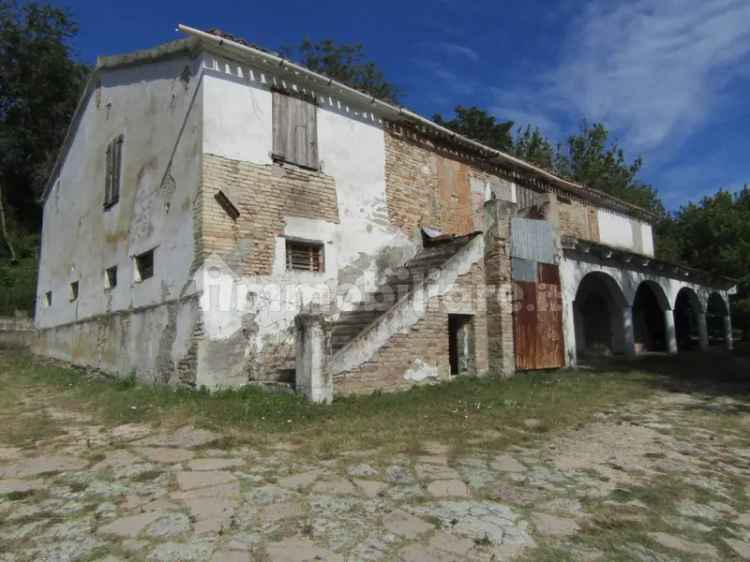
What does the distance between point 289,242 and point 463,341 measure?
396 centimetres

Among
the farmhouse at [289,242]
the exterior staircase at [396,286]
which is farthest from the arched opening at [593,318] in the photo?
the exterior staircase at [396,286]

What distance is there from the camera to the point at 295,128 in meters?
9.49

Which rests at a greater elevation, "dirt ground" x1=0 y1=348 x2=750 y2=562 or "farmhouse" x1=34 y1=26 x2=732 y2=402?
"farmhouse" x1=34 y1=26 x2=732 y2=402

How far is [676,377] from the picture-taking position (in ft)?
37.0

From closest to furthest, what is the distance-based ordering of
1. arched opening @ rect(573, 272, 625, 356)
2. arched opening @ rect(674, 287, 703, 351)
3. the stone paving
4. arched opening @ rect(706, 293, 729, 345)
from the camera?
the stone paving < arched opening @ rect(573, 272, 625, 356) < arched opening @ rect(706, 293, 729, 345) < arched opening @ rect(674, 287, 703, 351)

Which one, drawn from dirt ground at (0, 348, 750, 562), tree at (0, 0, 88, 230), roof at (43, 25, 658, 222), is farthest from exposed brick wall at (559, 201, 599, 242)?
tree at (0, 0, 88, 230)

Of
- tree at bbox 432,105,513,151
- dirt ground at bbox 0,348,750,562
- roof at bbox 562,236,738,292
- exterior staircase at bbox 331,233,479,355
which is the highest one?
tree at bbox 432,105,513,151

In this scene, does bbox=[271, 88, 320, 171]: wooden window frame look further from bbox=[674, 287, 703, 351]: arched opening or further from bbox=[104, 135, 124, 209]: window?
bbox=[674, 287, 703, 351]: arched opening

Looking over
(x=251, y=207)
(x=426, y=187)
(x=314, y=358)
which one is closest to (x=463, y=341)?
(x=314, y=358)

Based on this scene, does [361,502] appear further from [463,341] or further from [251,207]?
[463,341]

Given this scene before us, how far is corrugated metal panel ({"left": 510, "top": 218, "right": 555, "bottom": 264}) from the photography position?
10562 millimetres

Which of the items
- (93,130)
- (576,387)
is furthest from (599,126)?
(93,130)

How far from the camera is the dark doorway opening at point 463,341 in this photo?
382 inches

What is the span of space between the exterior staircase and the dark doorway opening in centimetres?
115
